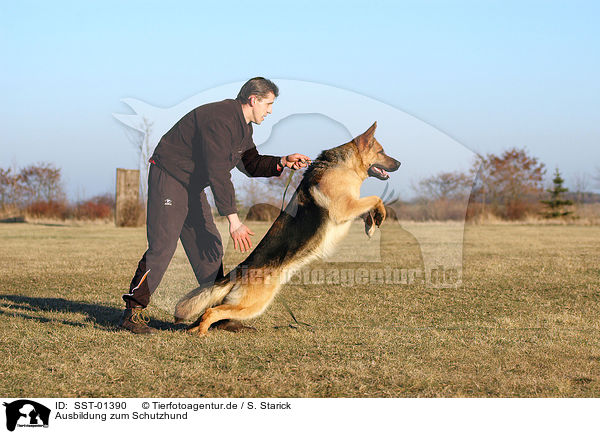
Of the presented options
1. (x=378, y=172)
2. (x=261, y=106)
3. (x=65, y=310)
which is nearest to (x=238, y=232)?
(x=261, y=106)

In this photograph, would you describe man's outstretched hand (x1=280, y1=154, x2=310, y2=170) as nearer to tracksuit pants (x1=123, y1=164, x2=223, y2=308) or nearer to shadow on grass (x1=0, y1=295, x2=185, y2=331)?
tracksuit pants (x1=123, y1=164, x2=223, y2=308)

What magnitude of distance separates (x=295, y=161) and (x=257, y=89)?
2.64ft

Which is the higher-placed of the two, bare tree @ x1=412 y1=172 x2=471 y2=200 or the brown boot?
bare tree @ x1=412 y1=172 x2=471 y2=200

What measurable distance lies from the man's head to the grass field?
7.27ft

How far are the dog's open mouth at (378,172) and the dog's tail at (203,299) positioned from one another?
180 cm

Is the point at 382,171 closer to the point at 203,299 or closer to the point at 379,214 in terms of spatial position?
the point at 379,214

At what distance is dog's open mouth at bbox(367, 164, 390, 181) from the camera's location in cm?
546

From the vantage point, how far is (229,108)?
16.9 ft

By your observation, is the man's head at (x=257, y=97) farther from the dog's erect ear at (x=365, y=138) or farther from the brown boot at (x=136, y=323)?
the brown boot at (x=136, y=323)

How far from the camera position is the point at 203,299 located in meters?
5.29

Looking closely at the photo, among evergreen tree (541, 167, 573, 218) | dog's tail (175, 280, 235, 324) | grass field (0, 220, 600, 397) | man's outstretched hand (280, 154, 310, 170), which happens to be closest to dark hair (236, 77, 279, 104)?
man's outstretched hand (280, 154, 310, 170)

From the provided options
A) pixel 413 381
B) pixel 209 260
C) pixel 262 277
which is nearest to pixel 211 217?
pixel 209 260
